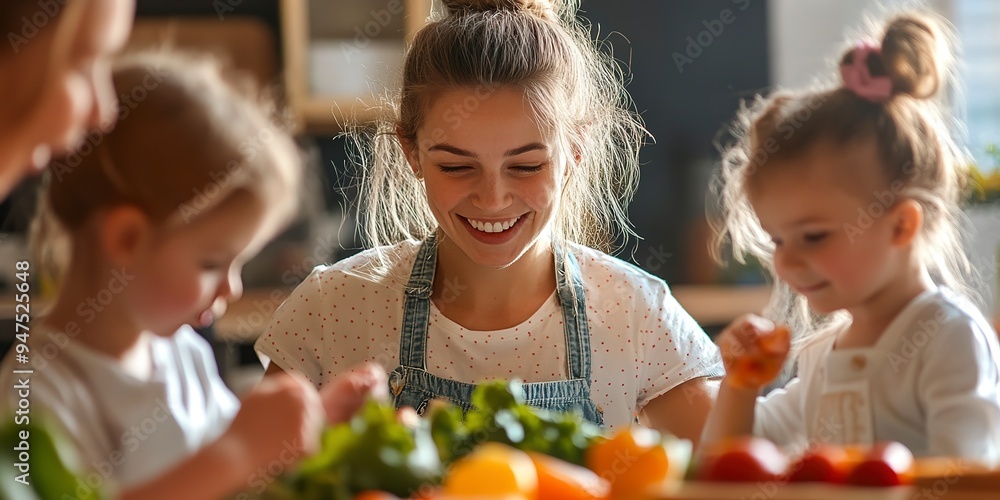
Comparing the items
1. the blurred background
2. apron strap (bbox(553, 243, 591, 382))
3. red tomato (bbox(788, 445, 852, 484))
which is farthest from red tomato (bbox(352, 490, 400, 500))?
the blurred background

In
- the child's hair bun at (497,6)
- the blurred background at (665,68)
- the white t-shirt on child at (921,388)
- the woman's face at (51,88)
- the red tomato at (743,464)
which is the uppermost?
the woman's face at (51,88)

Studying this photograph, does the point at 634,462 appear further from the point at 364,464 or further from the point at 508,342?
the point at 508,342

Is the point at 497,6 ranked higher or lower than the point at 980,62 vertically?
higher

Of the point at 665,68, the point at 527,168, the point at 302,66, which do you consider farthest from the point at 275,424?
the point at 665,68

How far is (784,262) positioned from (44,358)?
0.64 metres

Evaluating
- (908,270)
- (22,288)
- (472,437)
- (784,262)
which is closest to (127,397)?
(22,288)

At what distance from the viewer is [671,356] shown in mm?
1562

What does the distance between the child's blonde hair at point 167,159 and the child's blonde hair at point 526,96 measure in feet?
2.22

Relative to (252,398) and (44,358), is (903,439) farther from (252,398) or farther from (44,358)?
(44,358)

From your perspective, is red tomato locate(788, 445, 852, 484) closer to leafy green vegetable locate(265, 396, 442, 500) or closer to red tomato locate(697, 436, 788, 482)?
red tomato locate(697, 436, 788, 482)

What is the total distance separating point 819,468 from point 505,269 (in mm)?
904

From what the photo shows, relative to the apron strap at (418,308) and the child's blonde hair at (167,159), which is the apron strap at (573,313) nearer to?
the apron strap at (418,308)

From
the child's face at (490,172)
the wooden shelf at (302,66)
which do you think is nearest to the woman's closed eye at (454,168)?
the child's face at (490,172)

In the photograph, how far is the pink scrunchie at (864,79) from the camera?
3.29 ft
